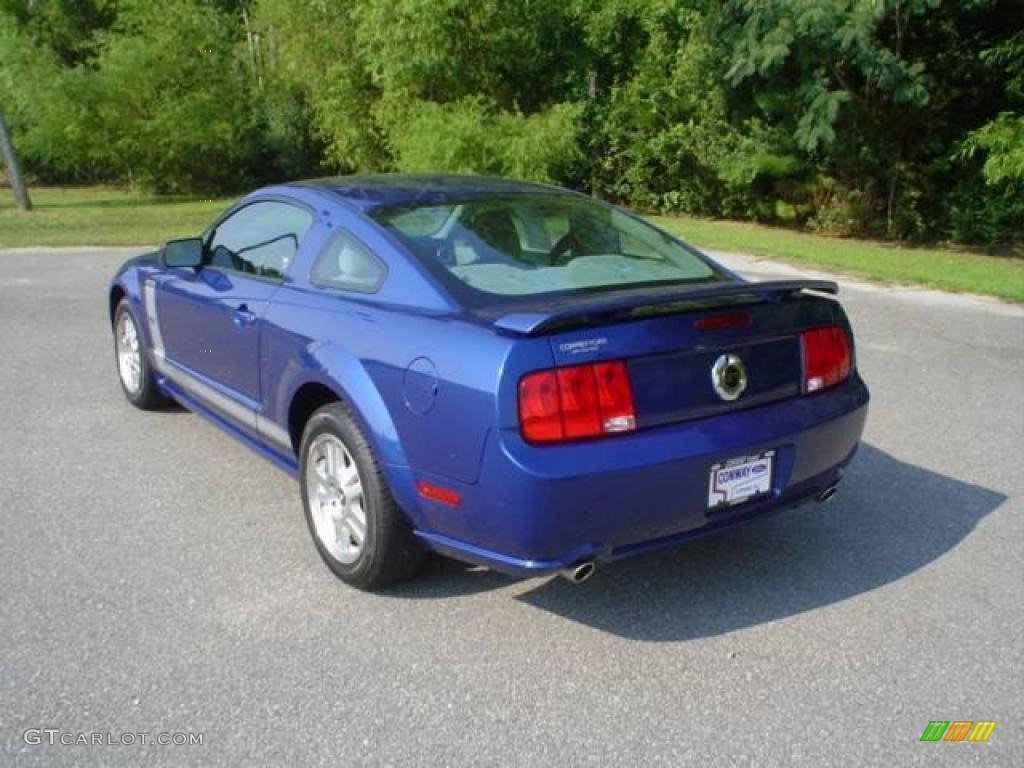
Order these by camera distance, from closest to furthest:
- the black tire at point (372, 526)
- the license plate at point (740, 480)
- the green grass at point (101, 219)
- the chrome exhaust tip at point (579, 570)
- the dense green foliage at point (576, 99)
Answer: the chrome exhaust tip at point (579, 570), the license plate at point (740, 480), the black tire at point (372, 526), the dense green foliage at point (576, 99), the green grass at point (101, 219)

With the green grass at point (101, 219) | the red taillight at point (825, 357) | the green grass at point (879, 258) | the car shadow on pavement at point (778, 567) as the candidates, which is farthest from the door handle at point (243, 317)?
the green grass at point (101, 219)

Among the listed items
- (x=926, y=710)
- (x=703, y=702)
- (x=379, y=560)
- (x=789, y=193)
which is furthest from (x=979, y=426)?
(x=789, y=193)

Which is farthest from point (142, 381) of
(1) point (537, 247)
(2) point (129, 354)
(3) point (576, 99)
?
(3) point (576, 99)

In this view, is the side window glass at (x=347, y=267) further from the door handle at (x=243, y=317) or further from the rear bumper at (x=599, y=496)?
the rear bumper at (x=599, y=496)

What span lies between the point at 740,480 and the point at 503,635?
971 mm

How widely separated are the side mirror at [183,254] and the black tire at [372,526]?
157 centimetres

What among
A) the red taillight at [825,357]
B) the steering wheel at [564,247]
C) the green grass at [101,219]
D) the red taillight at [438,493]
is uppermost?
the steering wheel at [564,247]

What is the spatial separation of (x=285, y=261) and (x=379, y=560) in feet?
4.86

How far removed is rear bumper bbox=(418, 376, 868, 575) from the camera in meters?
2.74

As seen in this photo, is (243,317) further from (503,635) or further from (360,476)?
(503,635)

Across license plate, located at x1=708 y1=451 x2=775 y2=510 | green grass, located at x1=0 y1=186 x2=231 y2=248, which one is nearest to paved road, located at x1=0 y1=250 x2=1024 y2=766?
license plate, located at x1=708 y1=451 x2=775 y2=510

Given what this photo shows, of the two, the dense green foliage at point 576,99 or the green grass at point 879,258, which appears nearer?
the green grass at point 879,258

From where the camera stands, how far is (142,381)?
5.59 meters

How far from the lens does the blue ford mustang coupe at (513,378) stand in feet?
9.12
